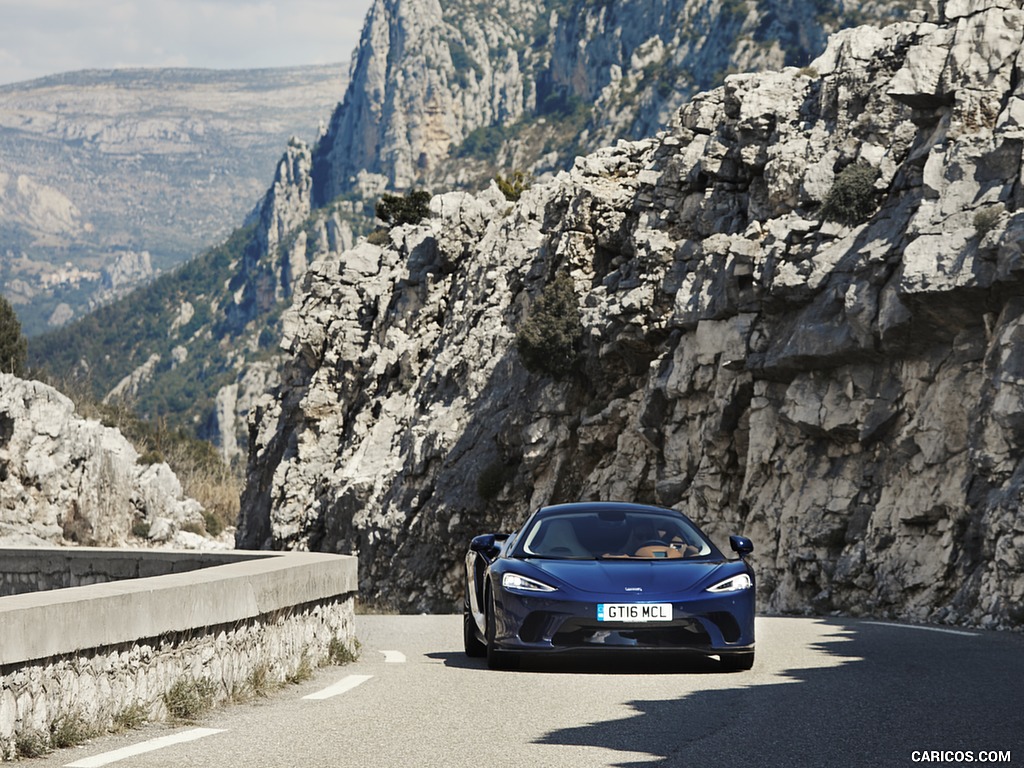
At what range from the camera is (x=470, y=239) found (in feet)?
→ 171

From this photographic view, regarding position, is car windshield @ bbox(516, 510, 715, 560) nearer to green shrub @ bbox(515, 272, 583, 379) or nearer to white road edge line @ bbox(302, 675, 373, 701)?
white road edge line @ bbox(302, 675, 373, 701)

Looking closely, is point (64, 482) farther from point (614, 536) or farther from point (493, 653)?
point (493, 653)

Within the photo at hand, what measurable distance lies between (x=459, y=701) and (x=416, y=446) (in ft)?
119

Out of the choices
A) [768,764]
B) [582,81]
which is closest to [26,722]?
[768,764]

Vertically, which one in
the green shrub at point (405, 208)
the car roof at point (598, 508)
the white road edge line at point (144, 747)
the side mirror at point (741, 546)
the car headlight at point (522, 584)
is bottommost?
the white road edge line at point (144, 747)

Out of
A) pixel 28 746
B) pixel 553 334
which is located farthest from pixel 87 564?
pixel 553 334

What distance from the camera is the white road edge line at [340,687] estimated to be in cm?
995

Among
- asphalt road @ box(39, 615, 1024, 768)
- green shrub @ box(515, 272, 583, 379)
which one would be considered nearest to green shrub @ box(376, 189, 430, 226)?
green shrub @ box(515, 272, 583, 379)

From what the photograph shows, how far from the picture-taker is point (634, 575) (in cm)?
1103

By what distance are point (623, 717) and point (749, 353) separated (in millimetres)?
25484

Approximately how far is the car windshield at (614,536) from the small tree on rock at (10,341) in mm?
62767

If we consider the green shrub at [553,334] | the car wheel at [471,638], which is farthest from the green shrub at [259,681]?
the green shrub at [553,334]

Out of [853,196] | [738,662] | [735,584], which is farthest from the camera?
[853,196]

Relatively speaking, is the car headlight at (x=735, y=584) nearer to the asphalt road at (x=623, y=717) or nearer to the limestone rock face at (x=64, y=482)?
the asphalt road at (x=623, y=717)
